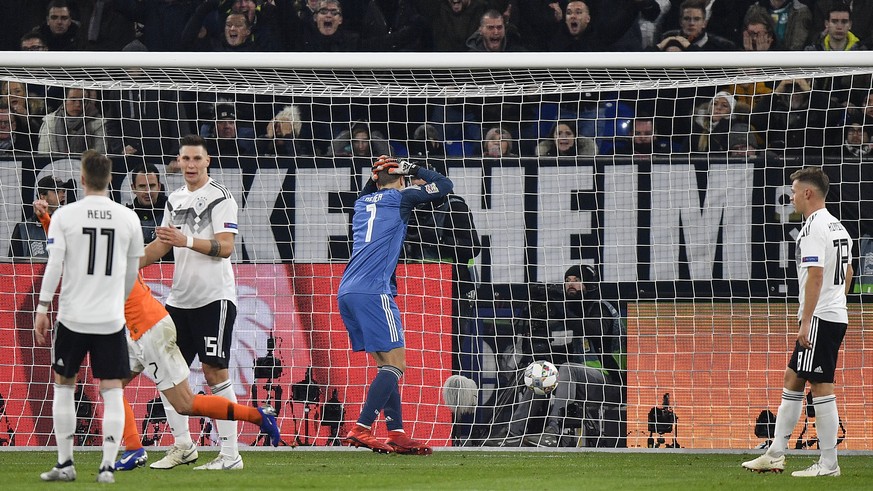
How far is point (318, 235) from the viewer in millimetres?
9875

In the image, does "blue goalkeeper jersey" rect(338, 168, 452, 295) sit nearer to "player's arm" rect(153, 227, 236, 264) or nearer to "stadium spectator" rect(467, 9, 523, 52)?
"player's arm" rect(153, 227, 236, 264)

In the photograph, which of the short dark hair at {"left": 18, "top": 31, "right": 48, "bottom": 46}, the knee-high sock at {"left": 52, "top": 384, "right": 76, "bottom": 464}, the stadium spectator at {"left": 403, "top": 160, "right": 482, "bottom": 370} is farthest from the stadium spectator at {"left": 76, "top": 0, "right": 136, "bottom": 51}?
the knee-high sock at {"left": 52, "top": 384, "right": 76, "bottom": 464}

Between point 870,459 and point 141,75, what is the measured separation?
19.6 ft

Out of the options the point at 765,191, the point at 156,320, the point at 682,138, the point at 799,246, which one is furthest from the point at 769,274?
the point at 156,320

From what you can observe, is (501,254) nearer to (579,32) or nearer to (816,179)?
(579,32)

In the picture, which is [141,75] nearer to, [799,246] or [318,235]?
[318,235]

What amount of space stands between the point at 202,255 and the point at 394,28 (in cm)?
541

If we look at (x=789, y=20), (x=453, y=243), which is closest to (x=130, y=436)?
(x=453, y=243)

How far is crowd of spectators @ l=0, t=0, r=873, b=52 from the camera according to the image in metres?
11.7

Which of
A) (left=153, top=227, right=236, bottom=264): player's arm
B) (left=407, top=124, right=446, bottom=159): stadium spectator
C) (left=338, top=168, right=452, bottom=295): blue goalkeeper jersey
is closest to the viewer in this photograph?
(left=153, top=227, right=236, bottom=264): player's arm

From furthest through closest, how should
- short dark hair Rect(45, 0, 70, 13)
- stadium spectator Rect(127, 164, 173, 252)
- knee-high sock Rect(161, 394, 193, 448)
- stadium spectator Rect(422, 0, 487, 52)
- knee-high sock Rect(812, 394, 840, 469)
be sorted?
1. short dark hair Rect(45, 0, 70, 13)
2. stadium spectator Rect(422, 0, 487, 52)
3. stadium spectator Rect(127, 164, 173, 252)
4. knee-high sock Rect(161, 394, 193, 448)
5. knee-high sock Rect(812, 394, 840, 469)

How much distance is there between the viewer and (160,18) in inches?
471

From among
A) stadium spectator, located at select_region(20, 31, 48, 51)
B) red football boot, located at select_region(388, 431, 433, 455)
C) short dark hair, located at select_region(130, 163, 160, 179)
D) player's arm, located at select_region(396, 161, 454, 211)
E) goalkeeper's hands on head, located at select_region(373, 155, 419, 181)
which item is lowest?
red football boot, located at select_region(388, 431, 433, 455)

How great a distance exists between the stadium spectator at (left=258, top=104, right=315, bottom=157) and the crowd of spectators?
171cm
